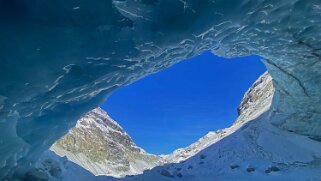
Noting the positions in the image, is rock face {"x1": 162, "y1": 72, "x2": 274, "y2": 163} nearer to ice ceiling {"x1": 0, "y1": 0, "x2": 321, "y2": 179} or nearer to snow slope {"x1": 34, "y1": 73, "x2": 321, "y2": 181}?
snow slope {"x1": 34, "y1": 73, "x2": 321, "y2": 181}

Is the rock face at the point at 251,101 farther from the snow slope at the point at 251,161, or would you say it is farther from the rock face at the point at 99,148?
the rock face at the point at 99,148

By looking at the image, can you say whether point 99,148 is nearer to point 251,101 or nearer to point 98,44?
point 251,101

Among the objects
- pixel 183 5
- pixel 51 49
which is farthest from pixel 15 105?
pixel 183 5

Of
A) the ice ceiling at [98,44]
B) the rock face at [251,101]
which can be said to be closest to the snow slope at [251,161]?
the rock face at [251,101]

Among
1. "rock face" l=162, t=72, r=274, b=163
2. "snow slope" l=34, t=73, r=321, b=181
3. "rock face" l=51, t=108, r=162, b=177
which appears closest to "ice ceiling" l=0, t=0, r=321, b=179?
"snow slope" l=34, t=73, r=321, b=181

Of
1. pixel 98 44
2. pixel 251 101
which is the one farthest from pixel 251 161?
pixel 251 101
